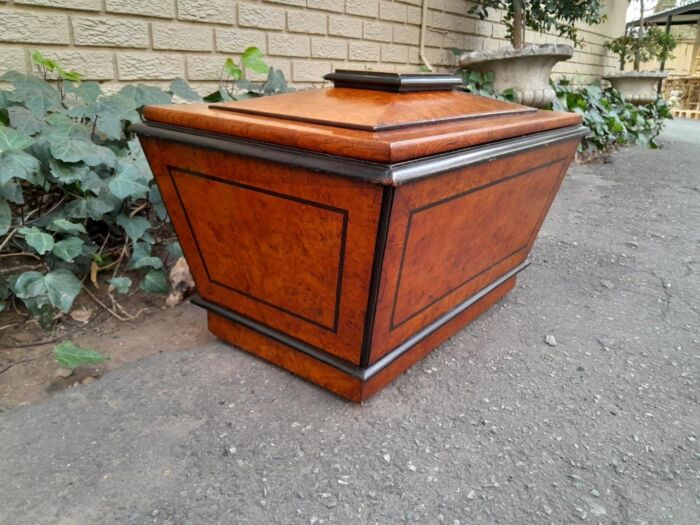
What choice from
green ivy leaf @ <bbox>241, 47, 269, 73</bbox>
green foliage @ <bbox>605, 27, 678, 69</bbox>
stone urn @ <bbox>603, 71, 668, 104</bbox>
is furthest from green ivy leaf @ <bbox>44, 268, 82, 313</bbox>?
green foliage @ <bbox>605, 27, 678, 69</bbox>

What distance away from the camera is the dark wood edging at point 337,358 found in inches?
52.6

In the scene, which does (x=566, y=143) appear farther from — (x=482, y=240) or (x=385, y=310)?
(x=385, y=310)

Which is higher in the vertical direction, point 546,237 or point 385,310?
point 385,310

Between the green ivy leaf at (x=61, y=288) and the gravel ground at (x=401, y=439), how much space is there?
304 mm

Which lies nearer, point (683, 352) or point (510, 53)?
point (683, 352)

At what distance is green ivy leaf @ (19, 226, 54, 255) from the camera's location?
5.18ft

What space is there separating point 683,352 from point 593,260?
923 mm

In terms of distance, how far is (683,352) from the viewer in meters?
1.81

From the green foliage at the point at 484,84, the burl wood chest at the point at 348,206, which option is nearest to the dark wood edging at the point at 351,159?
the burl wood chest at the point at 348,206

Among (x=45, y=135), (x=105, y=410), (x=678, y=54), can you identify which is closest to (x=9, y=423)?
(x=105, y=410)

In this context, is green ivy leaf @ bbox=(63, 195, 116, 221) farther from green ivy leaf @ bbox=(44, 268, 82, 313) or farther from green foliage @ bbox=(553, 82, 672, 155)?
green foliage @ bbox=(553, 82, 672, 155)

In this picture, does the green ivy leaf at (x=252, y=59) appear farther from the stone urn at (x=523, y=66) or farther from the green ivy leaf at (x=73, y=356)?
the stone urn at (x=523, y=66)

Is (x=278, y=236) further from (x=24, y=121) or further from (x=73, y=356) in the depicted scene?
(x=24, y=121)

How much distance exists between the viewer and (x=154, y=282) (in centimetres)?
186
